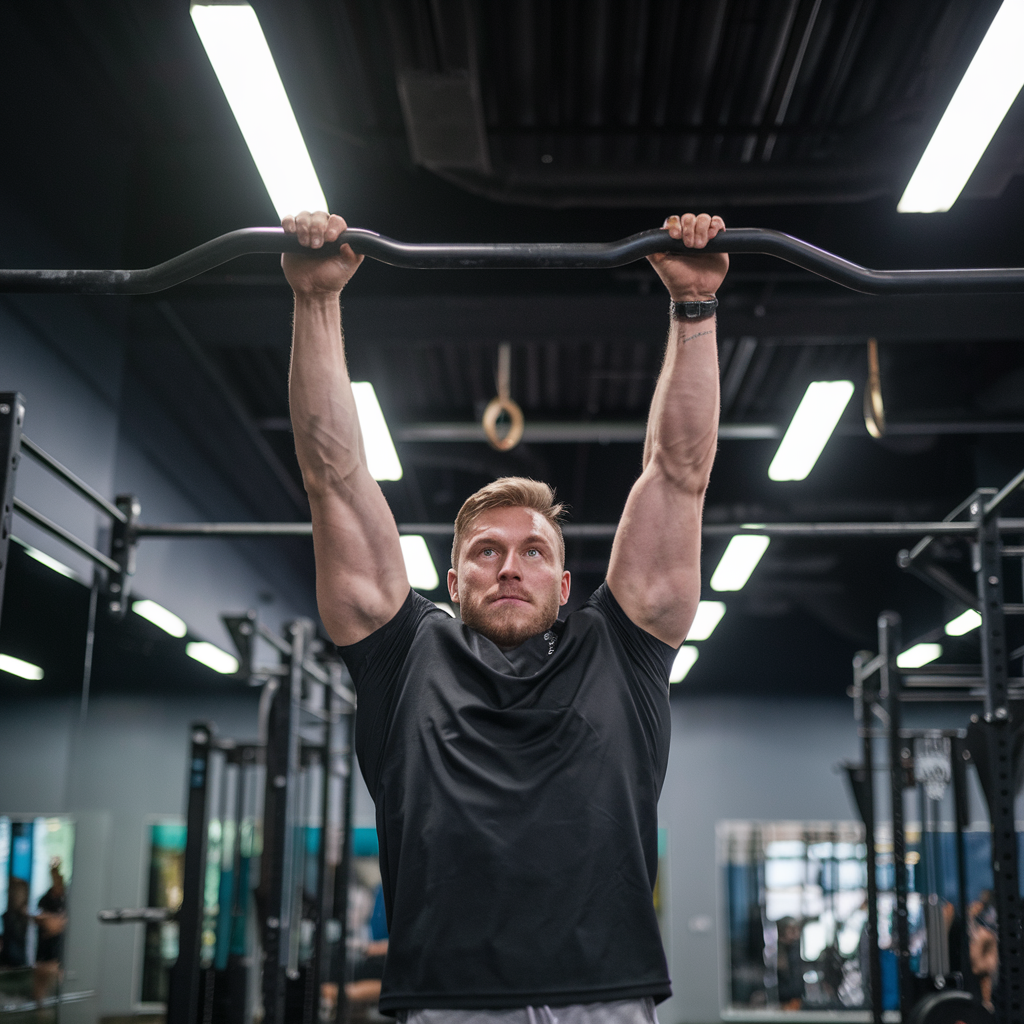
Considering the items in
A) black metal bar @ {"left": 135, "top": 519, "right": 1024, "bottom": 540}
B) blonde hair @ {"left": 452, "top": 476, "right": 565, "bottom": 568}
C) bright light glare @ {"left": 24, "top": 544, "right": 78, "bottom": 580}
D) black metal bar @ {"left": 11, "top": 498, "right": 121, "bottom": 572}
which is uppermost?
black metal bar @ {"left": 135, "top": 519, "right": 1024, "bottom": 540}

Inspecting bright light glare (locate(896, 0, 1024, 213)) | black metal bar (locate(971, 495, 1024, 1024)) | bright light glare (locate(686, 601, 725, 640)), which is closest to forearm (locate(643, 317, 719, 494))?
bright light glare (locate(896, 0, 1024, 213))

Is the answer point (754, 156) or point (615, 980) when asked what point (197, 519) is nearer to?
point (754, 156)

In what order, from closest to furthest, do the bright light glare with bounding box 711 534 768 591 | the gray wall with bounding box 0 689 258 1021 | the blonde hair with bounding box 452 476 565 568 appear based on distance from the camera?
the blonde hair with bounding box 452 476 565 568
the bright light glare with bounding box 711 534 768 591
the gray wall with bounding box 0 689 258 1021

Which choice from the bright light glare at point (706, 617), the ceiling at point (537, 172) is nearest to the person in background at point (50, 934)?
the ceiling at point (537, 172)

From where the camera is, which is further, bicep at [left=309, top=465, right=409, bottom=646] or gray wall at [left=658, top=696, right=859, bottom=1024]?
gray wall at [left=658, top=696, right=859, bottom=1024]

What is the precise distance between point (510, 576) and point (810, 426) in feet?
8.68

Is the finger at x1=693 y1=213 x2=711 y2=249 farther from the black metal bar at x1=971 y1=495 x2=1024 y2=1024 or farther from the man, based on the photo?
the black metal bar at x1=971 y1=495 x2=1024 y2=1024

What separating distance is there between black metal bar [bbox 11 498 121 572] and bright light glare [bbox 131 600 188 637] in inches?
61.9

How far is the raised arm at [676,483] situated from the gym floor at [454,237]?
1133 mm

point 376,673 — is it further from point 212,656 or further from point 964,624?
point 212,656

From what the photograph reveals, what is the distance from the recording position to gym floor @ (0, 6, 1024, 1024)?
139 inches

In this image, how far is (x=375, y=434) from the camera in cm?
418

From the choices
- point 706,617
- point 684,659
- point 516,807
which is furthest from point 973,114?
point 684,659

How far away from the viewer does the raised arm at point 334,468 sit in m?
1.72
